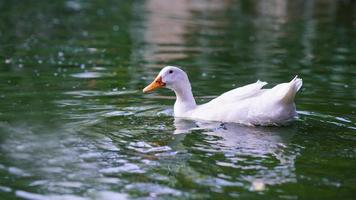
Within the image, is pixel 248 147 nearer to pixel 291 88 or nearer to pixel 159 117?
pixel 291 88

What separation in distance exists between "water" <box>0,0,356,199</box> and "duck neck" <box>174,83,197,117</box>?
0.17 metres

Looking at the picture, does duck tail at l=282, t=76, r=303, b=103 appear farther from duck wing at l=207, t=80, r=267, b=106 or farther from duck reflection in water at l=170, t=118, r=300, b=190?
duck wing at l=207, t=80, r=267, b=106

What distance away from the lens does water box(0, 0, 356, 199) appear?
7102mm

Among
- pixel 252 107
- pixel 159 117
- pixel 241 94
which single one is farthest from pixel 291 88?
pixel 159 117

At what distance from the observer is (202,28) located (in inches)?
906

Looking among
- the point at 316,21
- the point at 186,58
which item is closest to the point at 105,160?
the point at 186,58

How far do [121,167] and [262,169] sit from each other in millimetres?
1466

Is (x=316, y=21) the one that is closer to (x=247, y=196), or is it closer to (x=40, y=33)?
(x=40, y=33)

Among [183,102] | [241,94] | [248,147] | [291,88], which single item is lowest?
[248,147]

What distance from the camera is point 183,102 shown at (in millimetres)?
10547

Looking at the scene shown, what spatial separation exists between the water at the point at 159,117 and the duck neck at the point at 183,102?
0.56ft

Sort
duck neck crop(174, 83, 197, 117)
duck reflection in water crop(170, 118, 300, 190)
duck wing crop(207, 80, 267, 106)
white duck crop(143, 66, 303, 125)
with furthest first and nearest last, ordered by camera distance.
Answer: duck neck crop(174, 83, 197, 117) < duck wing crop(207, 80, 267, 106) < white duck crop(143, 66, 303, 125) < duck reflection in water crop(170, 118, 300, 190)

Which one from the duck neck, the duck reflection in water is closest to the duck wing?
the duck reflection in water

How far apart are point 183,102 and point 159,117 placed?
1.51 feet
